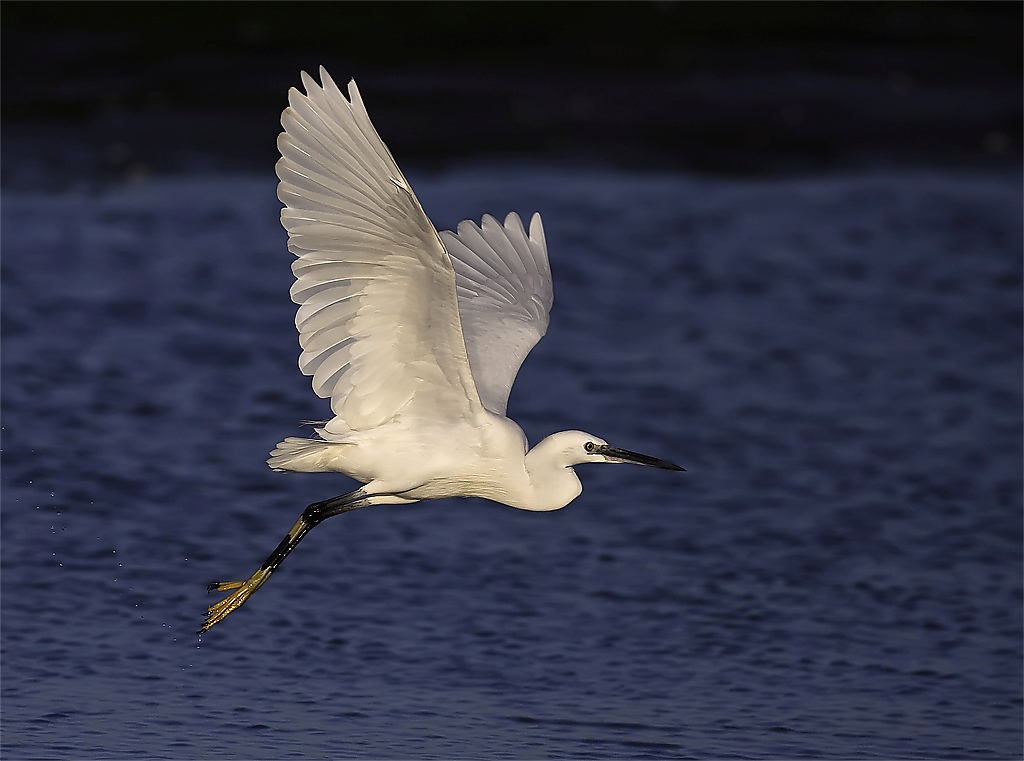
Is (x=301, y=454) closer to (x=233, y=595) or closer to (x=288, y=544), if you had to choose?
(x=288, y=544)

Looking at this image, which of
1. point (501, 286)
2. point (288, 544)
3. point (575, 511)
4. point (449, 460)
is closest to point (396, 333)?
point (449, 460)

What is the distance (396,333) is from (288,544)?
120cm

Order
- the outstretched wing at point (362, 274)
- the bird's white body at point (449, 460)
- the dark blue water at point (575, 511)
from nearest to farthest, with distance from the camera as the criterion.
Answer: the outstretched wing at point (362, 274), the bird's white body at point (449, 460), the dark blue water at point (575, 511)

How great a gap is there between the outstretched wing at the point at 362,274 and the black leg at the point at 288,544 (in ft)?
1.10

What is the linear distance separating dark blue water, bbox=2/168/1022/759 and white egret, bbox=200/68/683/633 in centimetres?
92

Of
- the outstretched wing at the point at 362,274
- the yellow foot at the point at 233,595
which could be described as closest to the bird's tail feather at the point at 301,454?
the outstretched wing at the point at 362,274

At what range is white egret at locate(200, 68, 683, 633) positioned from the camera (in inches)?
209

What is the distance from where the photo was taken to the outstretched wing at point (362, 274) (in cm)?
527

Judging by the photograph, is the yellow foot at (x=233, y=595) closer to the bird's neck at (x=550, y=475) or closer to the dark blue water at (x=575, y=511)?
the dark blue water at (x=575, y=511)

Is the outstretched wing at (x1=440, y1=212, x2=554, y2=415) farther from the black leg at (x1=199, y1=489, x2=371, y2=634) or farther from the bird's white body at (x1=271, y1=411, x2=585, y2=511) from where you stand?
the black leg at (x1=199, y1=489, x2=371, y2=634)

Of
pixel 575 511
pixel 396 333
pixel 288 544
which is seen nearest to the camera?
pixel 396 333

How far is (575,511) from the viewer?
9.09 meters

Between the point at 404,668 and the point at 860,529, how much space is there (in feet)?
9.71

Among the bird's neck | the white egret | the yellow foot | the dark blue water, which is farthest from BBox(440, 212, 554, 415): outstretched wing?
the dark blue water
